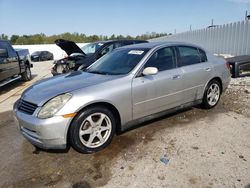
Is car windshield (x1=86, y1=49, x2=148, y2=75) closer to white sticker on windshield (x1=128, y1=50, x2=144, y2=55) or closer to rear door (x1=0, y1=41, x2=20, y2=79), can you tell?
white sticker on windshield (x1=128, y1=50, x2=144, y2=55)

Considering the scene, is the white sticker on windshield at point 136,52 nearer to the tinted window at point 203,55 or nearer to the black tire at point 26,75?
the tinted window at point 203,55

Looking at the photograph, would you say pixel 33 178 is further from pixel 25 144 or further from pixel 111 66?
pixel 111 66

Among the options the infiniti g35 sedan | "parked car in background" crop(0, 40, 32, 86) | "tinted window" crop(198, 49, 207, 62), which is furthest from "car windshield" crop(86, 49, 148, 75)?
"parked car in background" crop(0, 40, 32, 86)

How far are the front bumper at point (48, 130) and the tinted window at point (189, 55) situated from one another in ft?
8.33

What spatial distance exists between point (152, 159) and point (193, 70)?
2142 mm

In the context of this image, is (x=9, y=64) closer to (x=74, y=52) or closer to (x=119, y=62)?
(x=74, y=52)

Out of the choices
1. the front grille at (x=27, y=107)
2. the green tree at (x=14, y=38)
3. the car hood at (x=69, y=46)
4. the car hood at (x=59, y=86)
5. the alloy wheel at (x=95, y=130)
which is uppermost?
the green tree at (x=14, y=38)

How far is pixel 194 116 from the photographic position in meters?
5.05

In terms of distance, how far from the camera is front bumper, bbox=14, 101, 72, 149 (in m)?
3.24

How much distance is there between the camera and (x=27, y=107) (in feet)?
11.6

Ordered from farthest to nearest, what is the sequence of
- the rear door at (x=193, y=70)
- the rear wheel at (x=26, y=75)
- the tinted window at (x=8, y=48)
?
1. the rear wheel at (x=26, y=75)
2. the tinted window at (x=8, y=48)
3. the rear door at (x=193, y=70)

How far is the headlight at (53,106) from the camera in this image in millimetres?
3271

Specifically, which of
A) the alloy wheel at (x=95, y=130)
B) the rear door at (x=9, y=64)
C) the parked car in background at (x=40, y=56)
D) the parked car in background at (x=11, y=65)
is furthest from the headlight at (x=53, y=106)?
the parked car in background at (x=40, y=56)

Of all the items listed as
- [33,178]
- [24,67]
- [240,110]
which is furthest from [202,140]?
[24,67]
